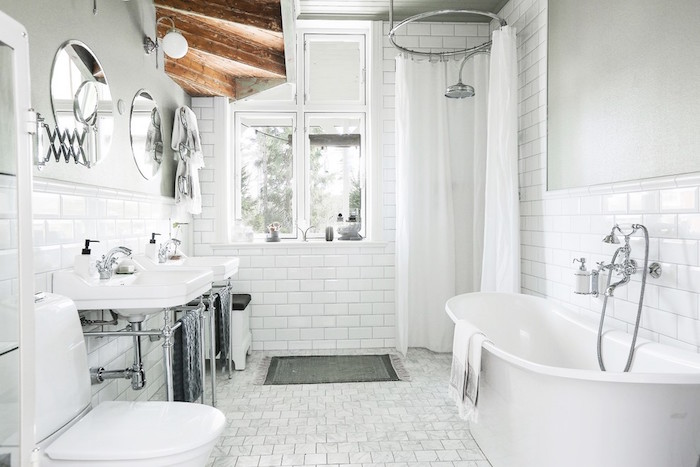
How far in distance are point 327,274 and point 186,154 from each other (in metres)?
1.66

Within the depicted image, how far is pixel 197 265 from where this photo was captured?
3.22 metres

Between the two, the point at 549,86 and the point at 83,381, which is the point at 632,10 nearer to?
the point at 549,86

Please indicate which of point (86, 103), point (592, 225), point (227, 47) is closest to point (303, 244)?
point (227, 47)

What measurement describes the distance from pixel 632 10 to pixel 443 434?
8.42 ft

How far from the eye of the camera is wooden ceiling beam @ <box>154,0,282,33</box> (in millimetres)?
2863

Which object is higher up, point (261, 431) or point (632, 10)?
point (632, 10)

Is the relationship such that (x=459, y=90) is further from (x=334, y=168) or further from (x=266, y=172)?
(x=266, y=172)

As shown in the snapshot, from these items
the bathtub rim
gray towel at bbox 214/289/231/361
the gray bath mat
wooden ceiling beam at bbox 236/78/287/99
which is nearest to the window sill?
gray towel at bbox 214/289/231/361

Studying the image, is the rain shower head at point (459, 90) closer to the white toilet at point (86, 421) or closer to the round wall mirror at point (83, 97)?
the round wall mirror at point (83, 97)

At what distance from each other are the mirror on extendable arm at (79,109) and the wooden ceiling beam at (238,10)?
0.85 meters

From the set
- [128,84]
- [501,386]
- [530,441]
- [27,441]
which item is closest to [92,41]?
[128,84]

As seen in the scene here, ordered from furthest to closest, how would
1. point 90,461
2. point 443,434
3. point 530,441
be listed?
1. point 443,434
2. point 530,441
3. point 90,461

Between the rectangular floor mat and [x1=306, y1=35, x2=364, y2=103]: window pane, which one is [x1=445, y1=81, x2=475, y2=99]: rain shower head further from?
the rectangular floor mat

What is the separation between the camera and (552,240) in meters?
3.14
